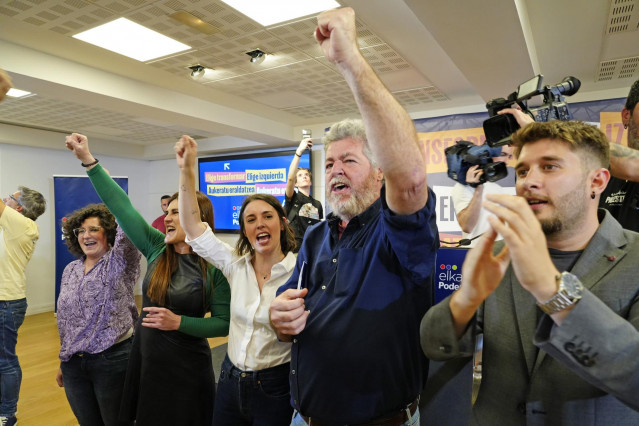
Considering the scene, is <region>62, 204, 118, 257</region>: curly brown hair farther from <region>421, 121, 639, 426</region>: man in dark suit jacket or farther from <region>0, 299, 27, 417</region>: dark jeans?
<region>421, 121, 639, 426</region>: man in dark suit jacket

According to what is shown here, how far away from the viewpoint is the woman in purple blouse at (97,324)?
75.6 inches

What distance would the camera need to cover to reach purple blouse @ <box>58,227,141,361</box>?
1.95m

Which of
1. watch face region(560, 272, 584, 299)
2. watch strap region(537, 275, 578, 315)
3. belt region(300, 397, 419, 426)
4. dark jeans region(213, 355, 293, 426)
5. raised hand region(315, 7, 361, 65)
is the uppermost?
raised hand region(315, 7, 361, 65)

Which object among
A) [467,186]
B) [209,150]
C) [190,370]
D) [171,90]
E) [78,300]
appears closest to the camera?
[467,186]

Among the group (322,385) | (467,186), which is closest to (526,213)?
A: (322,385)

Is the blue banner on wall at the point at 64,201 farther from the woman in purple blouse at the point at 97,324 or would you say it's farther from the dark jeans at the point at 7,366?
the woman in purple blouse at the point at 97,324

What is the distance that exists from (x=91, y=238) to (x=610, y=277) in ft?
7.49

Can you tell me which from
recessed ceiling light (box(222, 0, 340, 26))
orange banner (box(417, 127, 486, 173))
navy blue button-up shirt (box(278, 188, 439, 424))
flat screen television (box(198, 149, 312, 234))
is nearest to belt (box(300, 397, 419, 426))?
navy blue button-up shirt (box(278, 188, 439, 424))

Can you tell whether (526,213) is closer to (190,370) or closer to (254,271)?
(254,271)

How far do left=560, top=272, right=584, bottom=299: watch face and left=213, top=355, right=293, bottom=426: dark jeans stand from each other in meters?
1.10

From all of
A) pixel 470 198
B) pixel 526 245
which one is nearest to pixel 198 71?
pixel 470 198

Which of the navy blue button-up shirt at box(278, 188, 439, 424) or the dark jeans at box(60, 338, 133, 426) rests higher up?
the navy blue button-up shirt at box(278, 188, 439, 424)

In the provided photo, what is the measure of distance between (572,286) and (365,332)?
50cm

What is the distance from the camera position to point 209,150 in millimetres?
7562
